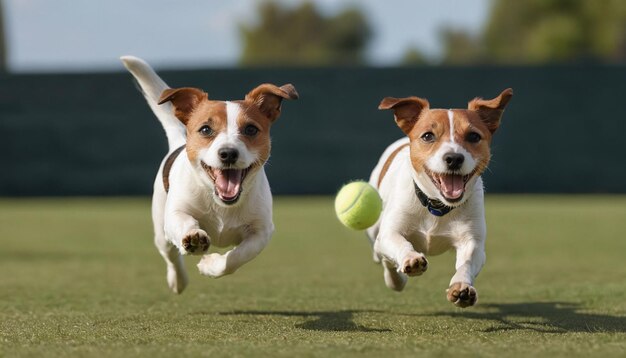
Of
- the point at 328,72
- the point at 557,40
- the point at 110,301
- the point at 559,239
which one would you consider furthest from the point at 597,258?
the point at 557,40

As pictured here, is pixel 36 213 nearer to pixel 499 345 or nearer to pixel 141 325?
pixel 141 325

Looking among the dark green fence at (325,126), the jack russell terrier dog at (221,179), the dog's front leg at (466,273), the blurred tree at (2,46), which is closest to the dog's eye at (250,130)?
the jack russell terrier dog at (221,179)

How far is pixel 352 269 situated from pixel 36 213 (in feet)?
28.9

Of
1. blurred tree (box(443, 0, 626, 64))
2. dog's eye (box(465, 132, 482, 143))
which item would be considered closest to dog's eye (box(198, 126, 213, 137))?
dog's eye (box(465, 132, 482, 143))

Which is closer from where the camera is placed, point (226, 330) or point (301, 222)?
point (226, 330)

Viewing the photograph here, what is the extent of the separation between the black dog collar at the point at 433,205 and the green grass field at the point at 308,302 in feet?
1.96

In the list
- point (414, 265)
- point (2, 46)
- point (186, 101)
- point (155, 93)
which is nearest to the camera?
point (414, 265)

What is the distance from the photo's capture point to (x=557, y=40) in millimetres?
45312

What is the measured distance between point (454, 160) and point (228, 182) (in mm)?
1208

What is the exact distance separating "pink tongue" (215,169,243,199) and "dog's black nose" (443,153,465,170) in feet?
3.64

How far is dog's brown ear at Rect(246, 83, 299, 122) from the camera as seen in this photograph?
5.65 metres

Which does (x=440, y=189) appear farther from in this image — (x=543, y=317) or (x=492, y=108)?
(x=543, y=317)

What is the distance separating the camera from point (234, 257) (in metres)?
5.48

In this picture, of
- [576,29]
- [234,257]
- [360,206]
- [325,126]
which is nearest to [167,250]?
[234,257]
